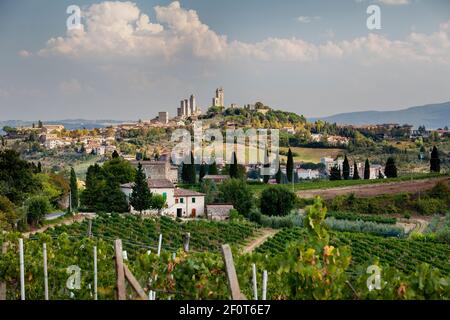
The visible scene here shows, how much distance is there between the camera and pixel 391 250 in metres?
16.6

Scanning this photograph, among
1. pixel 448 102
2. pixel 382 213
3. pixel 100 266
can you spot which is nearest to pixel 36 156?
pixel 382 213

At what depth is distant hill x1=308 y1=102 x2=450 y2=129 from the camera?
357 ft

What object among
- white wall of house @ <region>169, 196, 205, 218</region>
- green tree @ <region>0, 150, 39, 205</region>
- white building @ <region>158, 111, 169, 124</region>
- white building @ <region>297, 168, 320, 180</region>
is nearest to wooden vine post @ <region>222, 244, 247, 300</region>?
green tree @ <region>0, 150, 39, 205</region>

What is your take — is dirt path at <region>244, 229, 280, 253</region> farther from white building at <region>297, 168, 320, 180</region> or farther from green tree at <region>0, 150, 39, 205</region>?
white building at <region>297, 168, 320, 180</region>

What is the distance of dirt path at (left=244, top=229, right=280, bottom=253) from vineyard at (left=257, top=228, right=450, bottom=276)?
0.39m

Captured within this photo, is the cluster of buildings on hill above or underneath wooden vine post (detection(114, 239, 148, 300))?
underneath

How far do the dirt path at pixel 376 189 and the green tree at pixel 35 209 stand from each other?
14.5 meters

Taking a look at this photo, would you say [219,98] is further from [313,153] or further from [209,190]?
[209,190]

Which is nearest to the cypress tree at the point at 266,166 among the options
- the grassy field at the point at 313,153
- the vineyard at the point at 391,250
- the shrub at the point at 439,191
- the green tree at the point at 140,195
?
the grassy field at the point at 313,153

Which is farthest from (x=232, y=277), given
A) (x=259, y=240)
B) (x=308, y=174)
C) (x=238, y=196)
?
(x=308, y=174)

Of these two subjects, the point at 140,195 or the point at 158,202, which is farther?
the point at 158,202

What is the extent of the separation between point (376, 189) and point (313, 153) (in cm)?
2998

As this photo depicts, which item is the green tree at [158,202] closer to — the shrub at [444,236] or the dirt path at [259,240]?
→ the dirt path at [259,240]

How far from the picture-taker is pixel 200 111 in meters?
98.1
